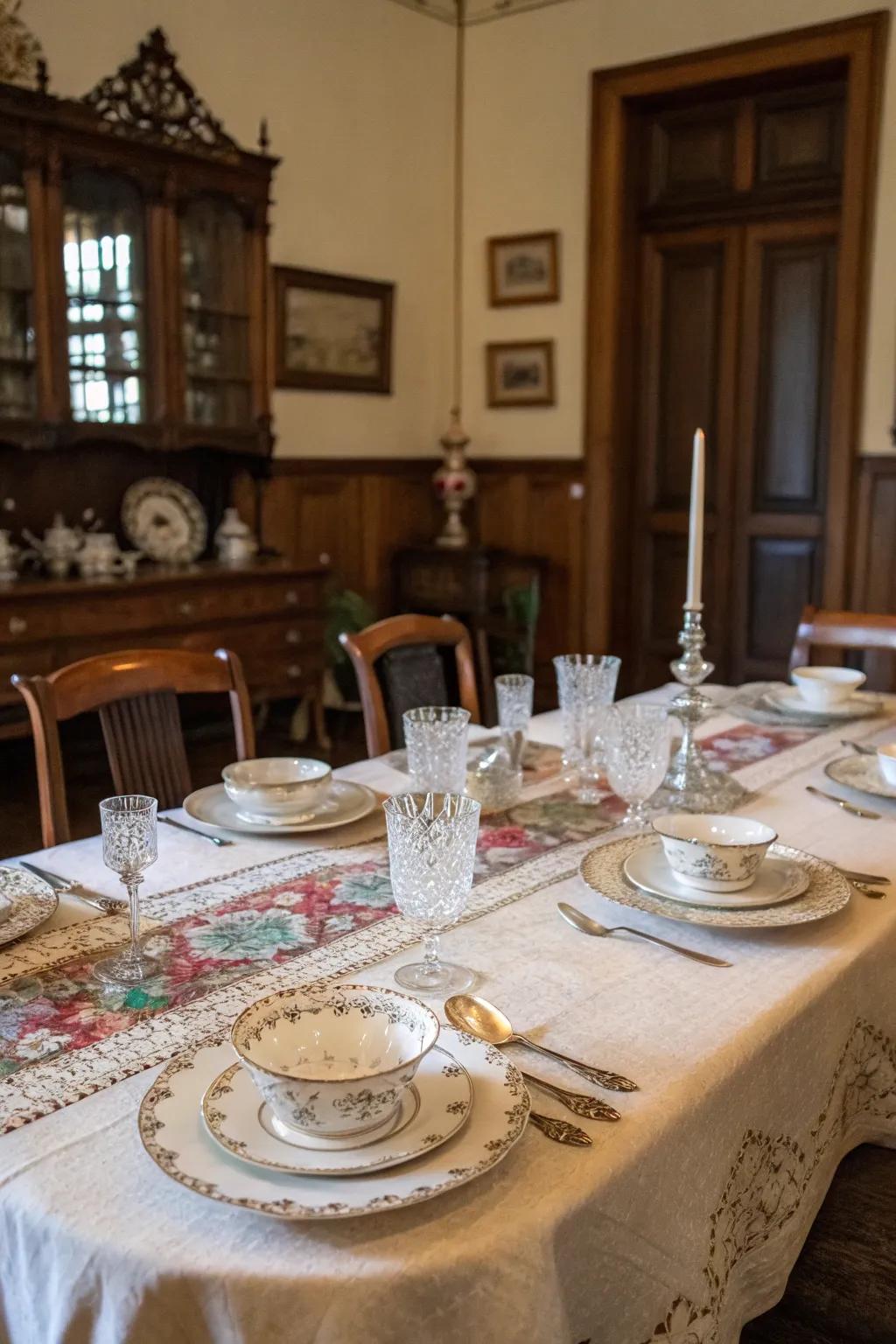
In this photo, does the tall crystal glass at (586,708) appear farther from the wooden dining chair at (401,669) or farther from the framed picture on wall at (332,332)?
the framed picture on wall at (332,332)

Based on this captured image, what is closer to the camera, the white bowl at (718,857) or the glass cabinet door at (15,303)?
the white bowl at (718,857)

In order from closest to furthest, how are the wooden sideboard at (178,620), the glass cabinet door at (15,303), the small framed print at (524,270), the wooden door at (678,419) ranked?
the wooden sideboard at (178,620), the glass cabinet door at (15,303), the wooden door at (678,419), the small framed print at (524,270)

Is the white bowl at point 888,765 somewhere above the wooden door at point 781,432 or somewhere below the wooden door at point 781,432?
below

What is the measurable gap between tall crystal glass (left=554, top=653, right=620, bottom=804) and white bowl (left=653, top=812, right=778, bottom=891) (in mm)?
440

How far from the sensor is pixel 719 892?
134 cm

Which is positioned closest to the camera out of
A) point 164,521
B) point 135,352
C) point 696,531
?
point 696,531

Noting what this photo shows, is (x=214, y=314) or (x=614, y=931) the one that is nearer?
(x=614, y=931)

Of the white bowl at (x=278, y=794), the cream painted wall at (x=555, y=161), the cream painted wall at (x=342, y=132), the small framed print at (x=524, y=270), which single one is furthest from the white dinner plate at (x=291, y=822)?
the small framed print at (x=524, y=270)

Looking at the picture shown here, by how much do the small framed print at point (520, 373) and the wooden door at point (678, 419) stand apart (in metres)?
0.41

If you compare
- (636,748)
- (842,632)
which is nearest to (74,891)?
(636,748)

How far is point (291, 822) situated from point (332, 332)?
3.81 m

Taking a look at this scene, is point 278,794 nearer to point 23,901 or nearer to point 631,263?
point 23,901

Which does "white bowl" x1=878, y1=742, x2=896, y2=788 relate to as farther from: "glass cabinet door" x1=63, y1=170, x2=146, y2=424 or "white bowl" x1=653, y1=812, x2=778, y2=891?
"glass cabinet door" x1=63, y1=170, x2=146, y2=424

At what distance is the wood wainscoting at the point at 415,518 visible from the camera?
508 centimetres
